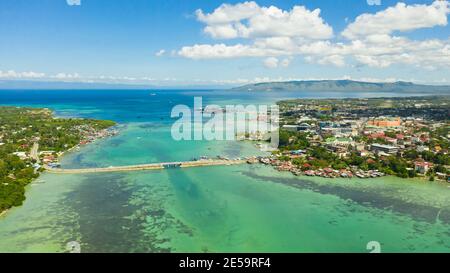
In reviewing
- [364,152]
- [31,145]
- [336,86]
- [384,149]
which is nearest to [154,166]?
[31,145]

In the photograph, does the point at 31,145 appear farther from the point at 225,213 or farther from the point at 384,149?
the point at 384,149

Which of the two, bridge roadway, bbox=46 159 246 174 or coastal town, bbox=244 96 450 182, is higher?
coastal town, bbox=244 96 450 182

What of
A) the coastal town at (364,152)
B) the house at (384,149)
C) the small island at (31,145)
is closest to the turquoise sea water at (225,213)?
the small island at (31,145)

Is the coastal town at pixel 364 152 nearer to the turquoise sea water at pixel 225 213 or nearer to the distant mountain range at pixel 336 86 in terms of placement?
the turquoise sea water at pixel 225 213

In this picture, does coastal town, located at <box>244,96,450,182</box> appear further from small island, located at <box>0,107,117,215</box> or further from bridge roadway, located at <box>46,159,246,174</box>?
small island, located at <box>0,107,117,215</box>

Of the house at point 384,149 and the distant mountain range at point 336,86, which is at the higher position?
A: the distant mountain range at point 336,86

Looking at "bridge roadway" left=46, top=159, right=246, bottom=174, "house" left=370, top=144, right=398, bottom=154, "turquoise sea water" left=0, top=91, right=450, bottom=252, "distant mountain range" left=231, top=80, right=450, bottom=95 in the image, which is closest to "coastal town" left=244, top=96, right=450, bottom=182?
"house" left=370, top=144, right=398, bottom=154
